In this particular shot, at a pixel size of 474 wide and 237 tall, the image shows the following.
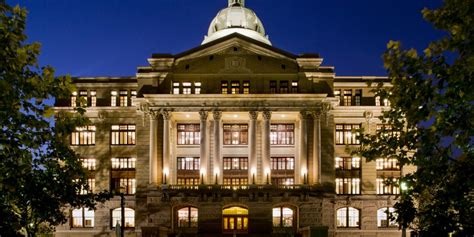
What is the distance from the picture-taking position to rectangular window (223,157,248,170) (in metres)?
70.2

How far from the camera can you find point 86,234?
226 feet

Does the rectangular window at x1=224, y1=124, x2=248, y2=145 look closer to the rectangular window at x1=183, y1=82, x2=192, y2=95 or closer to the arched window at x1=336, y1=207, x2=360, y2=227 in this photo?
the rectangular window at x1=183, y1=82, x2=192, y2=95

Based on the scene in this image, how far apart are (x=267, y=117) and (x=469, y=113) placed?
52744mm

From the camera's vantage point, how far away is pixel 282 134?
7138 cm

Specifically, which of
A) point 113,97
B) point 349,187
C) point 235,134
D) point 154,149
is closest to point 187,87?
point 235,134

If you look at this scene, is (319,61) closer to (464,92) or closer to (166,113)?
(166,113)

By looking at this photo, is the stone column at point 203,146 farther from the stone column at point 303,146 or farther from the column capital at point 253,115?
the stone column at point 303,146

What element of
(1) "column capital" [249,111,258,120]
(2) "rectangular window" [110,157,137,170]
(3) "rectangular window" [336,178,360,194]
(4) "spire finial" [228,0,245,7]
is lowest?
(3) "rectangular window" [336,178,360,194]

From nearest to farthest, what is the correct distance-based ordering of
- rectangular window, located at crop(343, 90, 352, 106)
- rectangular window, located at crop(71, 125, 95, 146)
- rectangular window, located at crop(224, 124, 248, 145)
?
1. rectangular window, located at crop(224, 124, 248, 145)
2. rectangular window, located at crop(71, 125, 95, 146)
3. rectangular window, located at crop(343, 90, 352, 106)

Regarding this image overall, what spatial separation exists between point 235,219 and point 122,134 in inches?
710

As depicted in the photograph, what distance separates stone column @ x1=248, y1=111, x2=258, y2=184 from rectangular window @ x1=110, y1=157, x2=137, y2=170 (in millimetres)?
15132

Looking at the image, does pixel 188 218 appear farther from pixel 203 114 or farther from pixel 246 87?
pixel 246 87

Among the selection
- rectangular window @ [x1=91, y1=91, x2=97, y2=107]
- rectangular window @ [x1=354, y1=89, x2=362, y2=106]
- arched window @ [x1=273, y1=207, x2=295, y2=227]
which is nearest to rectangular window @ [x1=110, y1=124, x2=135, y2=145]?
rectangular window @ [x1=91, y1=91, x2=97, y2=107]

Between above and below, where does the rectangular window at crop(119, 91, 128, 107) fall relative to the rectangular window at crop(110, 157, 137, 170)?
Answer: above
